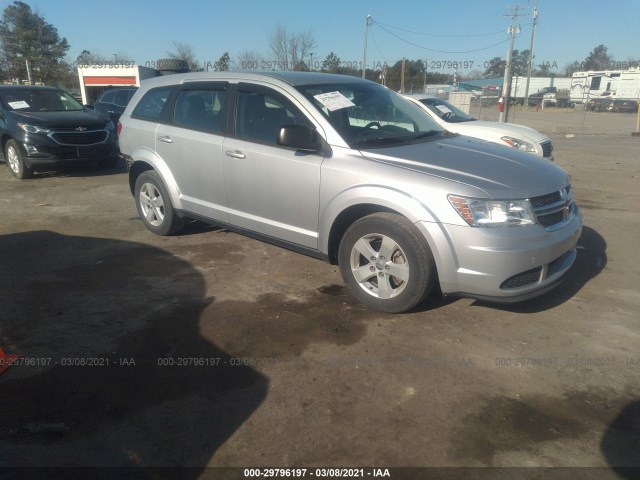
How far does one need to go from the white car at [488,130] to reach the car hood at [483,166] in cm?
426

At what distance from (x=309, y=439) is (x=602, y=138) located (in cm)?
2079

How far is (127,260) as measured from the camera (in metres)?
5.18

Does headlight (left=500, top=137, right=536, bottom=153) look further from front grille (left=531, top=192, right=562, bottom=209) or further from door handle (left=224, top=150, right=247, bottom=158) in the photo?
door handle (left=224, top=150, right=247, bottom=158)

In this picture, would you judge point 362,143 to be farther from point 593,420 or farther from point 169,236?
point 169,236

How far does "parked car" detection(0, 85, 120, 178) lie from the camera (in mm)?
9133

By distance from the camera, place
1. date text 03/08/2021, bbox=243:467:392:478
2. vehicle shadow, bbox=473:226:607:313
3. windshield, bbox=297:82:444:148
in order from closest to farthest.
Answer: date text 03/08/2021, bbox=243:467:392:478 < vehicle shadow, bbox=473:226:607:313 < windshield, bbox=297:82:444:148

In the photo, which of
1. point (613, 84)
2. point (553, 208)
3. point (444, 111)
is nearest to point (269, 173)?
point (553, 208)

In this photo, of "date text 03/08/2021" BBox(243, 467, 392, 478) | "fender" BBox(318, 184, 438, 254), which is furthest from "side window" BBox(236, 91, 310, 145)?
"date text 03/08/2021" BBox(243, 467, 392, 478)

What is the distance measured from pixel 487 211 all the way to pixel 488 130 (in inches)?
243

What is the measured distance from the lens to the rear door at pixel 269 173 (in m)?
4.25

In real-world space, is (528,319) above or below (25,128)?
below

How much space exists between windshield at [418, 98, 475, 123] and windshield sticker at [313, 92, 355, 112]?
18.4 ft

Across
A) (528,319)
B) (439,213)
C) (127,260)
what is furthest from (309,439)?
(127,260)

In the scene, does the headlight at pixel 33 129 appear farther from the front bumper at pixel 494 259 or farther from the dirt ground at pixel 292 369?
the front bumper at pixel 494 259
